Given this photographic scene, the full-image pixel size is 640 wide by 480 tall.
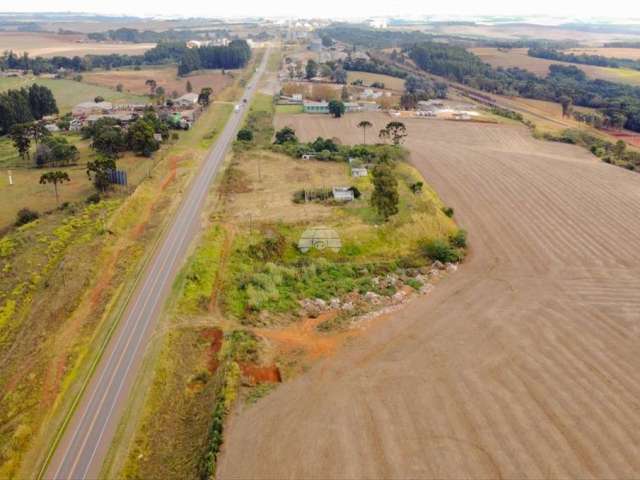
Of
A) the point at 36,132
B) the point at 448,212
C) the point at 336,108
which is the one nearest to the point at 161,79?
the point at 336,108

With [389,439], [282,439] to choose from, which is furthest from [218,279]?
[389,439]

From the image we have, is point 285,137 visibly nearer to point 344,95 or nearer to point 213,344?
point 344,95

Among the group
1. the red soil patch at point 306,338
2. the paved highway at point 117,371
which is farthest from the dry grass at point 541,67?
the paved highway at point 117,371

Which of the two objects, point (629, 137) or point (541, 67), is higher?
point (541, 67)

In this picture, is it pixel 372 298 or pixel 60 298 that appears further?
pixel 372 298

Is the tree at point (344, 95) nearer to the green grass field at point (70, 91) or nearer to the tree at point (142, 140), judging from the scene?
the green grass field at point (70, 91)

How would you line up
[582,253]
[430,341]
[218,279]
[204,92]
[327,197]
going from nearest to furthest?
[430,341], [218,279], [582,253], [327,197], [204,92]

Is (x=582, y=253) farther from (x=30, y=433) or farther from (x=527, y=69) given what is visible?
(x=527, y=69)
